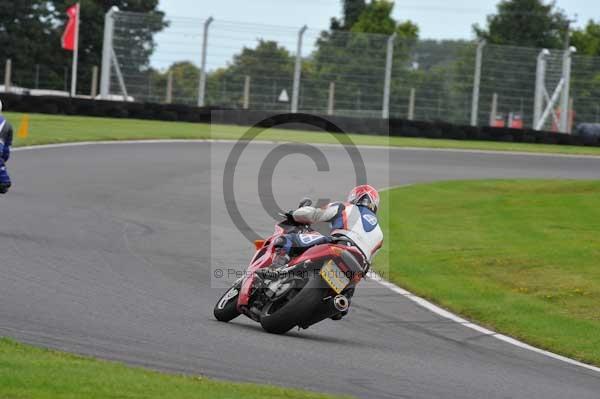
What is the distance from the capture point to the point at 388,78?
120ft

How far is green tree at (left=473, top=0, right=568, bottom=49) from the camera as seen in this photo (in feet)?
222

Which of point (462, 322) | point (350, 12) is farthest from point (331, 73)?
point (350, 12)

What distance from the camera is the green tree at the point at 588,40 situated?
3029 inches

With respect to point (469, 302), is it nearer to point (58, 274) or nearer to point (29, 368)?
point (58, 274)

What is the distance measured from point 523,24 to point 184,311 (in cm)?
6059

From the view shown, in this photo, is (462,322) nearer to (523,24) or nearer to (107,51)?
(107,51)

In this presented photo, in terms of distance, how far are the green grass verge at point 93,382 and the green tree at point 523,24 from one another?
62841mm

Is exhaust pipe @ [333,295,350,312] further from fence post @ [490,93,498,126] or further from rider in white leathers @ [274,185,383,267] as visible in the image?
fence post @ [490,93,498,126]

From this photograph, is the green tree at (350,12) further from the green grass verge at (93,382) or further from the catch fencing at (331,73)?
the green grass verge at (93,382)

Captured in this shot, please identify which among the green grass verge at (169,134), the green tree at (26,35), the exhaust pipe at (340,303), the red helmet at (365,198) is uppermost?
the green tree at (26,35)

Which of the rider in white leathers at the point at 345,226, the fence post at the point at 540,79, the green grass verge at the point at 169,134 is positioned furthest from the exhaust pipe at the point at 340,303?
the fence post at the point at 540,79

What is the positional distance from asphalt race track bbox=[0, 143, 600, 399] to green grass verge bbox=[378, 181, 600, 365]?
2.25 feet

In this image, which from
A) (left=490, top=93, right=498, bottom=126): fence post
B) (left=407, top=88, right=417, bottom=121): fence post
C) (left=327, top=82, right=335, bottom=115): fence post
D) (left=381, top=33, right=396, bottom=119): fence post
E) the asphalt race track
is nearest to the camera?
the asphalt race track

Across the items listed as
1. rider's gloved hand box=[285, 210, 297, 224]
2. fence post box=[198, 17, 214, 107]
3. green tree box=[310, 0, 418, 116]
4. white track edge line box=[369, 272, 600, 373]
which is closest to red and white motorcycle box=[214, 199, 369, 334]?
rider's gloved hand box=[285, 210, 297, 224]
